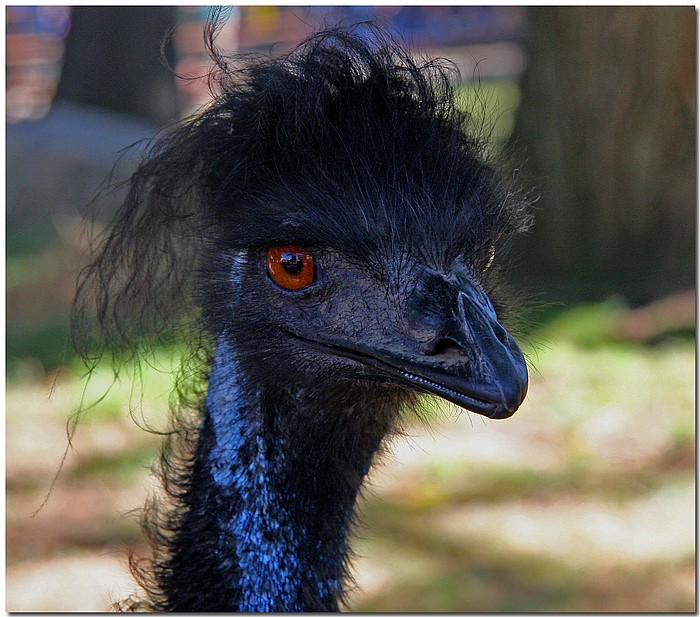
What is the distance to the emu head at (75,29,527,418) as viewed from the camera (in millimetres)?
1759

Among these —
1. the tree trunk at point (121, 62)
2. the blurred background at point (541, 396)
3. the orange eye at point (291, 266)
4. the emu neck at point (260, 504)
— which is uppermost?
the tree trunk at point (121, 62)

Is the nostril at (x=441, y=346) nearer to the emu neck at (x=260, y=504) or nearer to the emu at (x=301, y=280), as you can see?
the emu at (x=301, y=280)

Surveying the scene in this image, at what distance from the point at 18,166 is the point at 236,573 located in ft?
21.1

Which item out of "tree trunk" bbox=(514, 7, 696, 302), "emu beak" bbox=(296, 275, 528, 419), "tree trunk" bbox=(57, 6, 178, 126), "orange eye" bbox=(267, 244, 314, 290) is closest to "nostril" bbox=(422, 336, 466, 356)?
"emu beak" bbox=(296, 275, 528, 419)

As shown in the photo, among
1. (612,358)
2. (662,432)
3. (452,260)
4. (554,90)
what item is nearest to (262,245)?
(452,260)

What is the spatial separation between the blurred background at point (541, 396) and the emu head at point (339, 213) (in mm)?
341

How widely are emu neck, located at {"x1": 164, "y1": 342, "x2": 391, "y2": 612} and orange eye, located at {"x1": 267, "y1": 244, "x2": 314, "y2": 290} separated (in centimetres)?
22

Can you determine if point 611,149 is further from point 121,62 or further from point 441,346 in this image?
point 121,62

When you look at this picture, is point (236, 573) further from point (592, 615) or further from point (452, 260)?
point (592, 615)

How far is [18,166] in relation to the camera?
768cm

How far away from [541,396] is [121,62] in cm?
559

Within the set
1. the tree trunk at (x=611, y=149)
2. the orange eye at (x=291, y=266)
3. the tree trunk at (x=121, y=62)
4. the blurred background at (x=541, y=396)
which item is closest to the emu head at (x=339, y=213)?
the orange eye at (x=291, y=266)

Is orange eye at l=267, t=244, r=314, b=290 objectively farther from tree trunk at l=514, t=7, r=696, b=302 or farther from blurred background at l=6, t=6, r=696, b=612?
tree trunk at l=514, t=7, r=696, b=302

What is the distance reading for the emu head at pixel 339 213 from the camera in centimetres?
176
